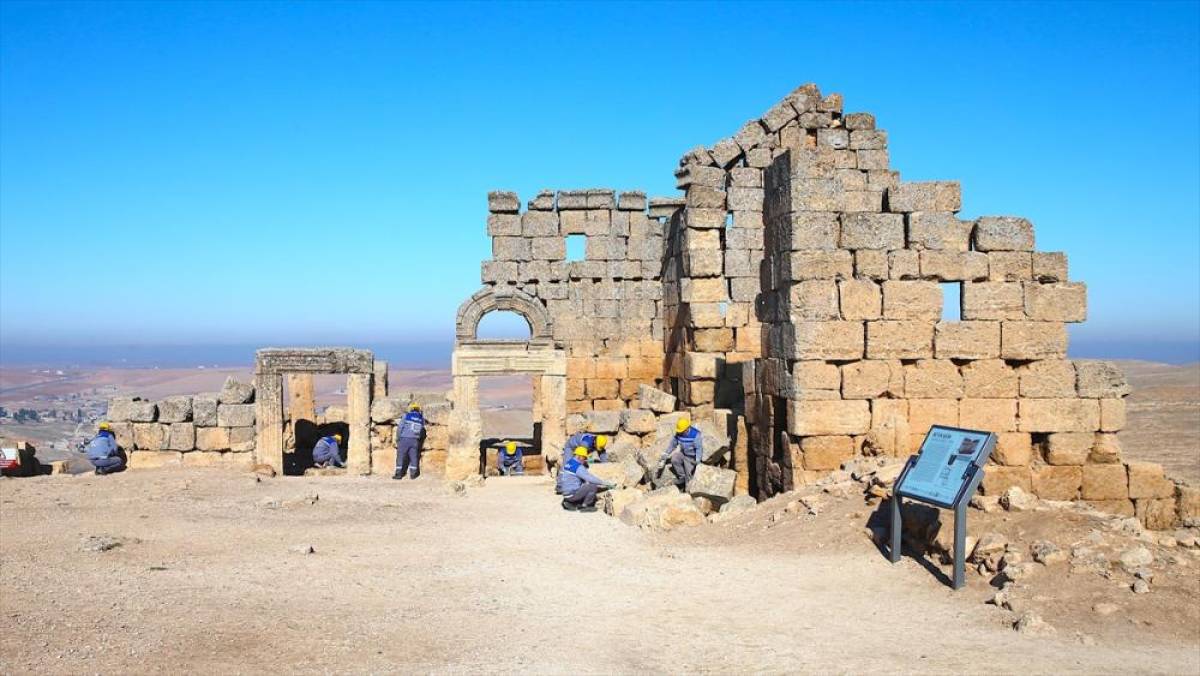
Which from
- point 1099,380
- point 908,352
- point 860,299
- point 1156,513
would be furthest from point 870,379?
point 1156,513

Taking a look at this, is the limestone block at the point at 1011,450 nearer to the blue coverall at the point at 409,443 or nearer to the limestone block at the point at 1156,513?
the limestone block at the point at 1156,513

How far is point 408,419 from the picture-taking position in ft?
52.2

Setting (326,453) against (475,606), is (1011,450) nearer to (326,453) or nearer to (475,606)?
(475,606)

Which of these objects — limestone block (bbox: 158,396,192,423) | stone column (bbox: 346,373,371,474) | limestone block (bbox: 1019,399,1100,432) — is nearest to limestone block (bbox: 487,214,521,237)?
stone column (bbox: 346,373,371,474)

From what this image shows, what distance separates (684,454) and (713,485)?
1.17 meters

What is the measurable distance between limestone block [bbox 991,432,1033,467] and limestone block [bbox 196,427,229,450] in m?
12.3

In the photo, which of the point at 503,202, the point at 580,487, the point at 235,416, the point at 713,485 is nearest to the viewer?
the point at 713,485

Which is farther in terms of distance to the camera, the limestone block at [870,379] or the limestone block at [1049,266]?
the limestone block at [1049,266]

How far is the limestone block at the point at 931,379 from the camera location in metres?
10.6

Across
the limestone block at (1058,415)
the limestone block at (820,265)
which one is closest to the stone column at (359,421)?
the limestone block at (820,265)

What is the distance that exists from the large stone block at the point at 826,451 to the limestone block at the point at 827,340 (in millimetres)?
928

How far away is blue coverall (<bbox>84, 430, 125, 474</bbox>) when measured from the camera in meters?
15.6

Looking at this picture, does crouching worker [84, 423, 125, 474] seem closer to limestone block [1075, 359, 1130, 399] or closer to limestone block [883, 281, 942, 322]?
limestone block [883, 281, 942, 322]

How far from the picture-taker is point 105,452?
15.6 m
